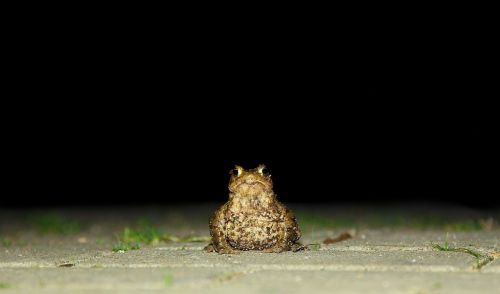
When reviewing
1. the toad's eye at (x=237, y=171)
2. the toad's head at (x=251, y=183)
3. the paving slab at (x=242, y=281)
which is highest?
the toad's eye at (x=237, y=171)

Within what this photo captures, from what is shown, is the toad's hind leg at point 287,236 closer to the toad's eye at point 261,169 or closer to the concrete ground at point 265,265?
the concrete ground at point 265,265

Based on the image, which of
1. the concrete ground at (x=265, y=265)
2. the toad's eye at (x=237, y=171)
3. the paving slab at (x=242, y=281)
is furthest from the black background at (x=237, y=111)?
the paving slab at (x=242, y=281)

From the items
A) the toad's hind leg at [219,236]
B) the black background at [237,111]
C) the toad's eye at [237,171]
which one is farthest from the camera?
the black background at [237,111]

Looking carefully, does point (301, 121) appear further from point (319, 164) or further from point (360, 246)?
point (360, 246)

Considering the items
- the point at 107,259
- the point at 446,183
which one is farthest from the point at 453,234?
the point at 446,183

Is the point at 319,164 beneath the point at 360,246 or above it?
above

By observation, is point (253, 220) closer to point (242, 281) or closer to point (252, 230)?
point (252, 230)

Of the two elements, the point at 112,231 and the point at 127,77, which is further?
the point at 127,77

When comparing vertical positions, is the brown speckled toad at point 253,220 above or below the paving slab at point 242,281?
above
